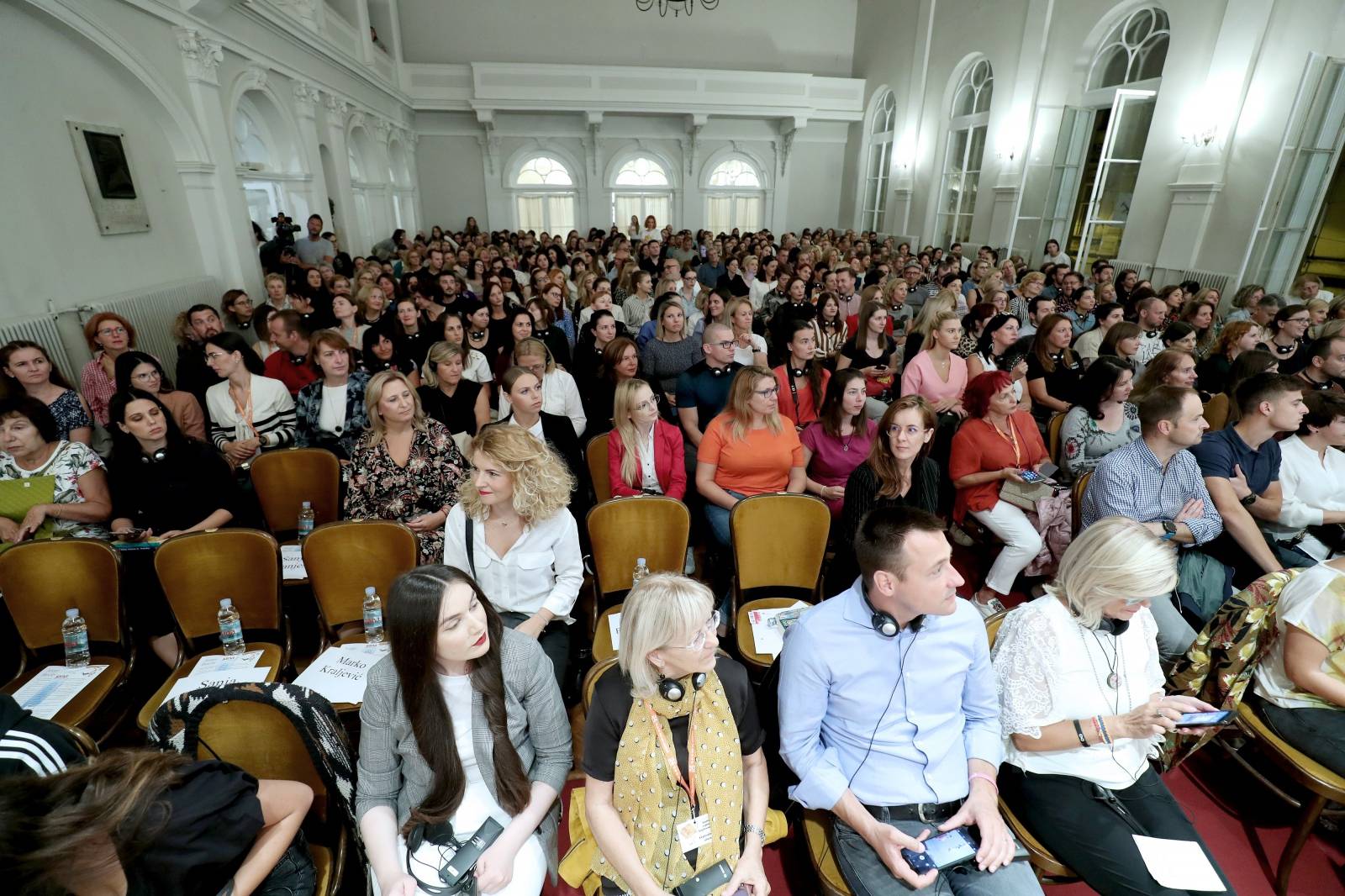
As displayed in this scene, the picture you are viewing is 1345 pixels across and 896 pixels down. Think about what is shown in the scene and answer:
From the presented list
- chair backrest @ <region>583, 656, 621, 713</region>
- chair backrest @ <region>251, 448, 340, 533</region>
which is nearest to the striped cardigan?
chair backrest @ <region>251, 448, 340, 533</region>

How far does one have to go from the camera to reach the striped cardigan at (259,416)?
12.7 feet

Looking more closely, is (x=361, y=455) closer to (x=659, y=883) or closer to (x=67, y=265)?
(x=659, y=883)

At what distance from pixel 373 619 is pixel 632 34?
63.6 feet

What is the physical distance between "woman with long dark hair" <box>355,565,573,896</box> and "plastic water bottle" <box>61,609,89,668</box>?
1.64m

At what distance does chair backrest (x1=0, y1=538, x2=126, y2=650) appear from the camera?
2.45 metres

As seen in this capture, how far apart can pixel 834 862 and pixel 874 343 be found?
4.10 metres

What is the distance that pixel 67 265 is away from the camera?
15.5 ft

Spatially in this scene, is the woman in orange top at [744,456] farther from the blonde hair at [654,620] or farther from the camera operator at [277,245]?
the camera operator at [277,245]

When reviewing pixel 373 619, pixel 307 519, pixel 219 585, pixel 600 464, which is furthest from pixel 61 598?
pixel 600 464

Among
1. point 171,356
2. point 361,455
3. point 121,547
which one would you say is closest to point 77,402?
point 121,547

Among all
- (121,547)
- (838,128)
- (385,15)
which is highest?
(385,15)

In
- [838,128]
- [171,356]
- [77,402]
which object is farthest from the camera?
[838,128]

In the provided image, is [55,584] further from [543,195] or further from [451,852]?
[543,195]

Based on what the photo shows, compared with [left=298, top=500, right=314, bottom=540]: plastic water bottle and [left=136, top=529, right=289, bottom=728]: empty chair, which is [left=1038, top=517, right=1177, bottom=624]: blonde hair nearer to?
[left=136, top=529, right=289, bottom=728]: empty chair
